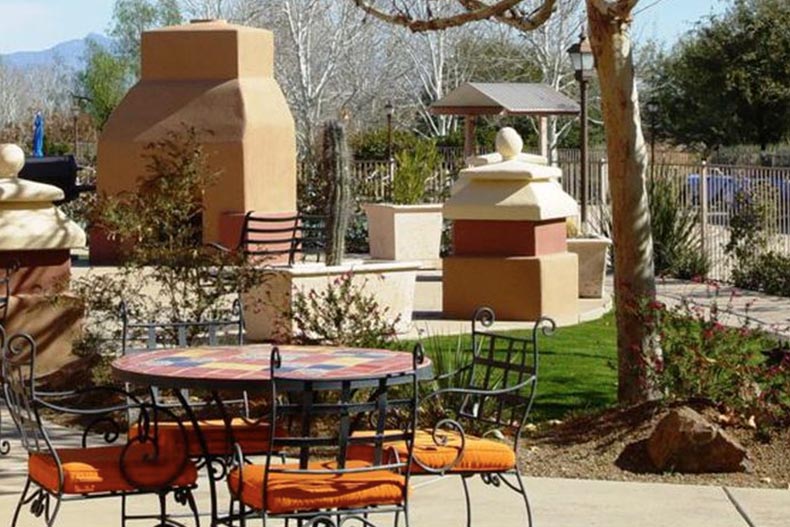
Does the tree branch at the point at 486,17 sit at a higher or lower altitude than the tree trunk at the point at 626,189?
higher

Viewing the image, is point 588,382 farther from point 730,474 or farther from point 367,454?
point 367,454

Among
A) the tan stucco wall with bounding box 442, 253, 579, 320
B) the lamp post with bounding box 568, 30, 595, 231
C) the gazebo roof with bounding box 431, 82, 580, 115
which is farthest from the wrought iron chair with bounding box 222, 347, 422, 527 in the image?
the gazebo roof with bounding box 431, 82, 580, 115

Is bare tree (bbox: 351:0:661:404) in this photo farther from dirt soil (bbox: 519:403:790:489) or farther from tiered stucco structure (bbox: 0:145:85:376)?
tiered stucco structure (bbox: 0:145:85:376)

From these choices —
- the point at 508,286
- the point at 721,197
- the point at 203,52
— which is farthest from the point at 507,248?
the point at 203,52

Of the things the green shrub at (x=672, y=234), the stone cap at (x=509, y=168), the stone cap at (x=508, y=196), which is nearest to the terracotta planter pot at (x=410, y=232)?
the green shrub at (x=672, y=234)

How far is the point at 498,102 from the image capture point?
29.3 m

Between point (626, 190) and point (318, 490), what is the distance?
5213 millimetres

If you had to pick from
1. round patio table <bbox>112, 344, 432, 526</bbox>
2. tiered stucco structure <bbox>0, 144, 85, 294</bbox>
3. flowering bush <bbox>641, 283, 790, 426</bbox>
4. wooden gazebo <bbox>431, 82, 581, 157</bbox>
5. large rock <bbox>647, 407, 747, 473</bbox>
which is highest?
wooden gazebo <bbox>431, 82, 581, 157</bbox>

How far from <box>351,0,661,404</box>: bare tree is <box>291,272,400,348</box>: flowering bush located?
160 cm

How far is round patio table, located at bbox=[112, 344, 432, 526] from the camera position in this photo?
21.1 ft

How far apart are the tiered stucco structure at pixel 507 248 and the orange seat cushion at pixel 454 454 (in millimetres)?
9468

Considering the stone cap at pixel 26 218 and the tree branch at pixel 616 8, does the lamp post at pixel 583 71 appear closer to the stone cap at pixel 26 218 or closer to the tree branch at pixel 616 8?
the stone cap at pixel 26 218

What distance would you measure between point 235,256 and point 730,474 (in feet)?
14.1

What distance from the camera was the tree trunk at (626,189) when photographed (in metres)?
10.9
